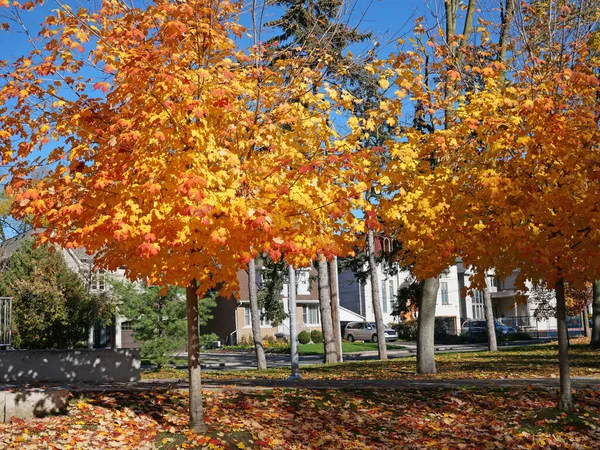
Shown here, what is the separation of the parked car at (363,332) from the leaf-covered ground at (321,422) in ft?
122

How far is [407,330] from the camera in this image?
165 feet

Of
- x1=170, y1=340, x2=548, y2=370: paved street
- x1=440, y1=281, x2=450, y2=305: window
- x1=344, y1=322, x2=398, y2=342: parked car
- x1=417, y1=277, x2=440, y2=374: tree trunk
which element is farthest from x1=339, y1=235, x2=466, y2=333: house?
x1=417, y1=277, x2=440, y2=374: tree trunk

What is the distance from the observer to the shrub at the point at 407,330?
49.8 meters

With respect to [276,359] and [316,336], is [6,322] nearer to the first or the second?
[276,359]

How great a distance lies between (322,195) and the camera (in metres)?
7.89

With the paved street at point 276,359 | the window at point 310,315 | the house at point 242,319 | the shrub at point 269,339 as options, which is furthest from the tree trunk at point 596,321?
the window at point 310,315

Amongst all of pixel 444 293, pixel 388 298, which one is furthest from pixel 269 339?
pixel 444 293

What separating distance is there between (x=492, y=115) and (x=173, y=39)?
5.22 meters

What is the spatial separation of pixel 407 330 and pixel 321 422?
42.1 m

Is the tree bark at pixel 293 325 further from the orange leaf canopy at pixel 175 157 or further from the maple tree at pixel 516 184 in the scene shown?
the orange leaf canopy at pixel 175 157

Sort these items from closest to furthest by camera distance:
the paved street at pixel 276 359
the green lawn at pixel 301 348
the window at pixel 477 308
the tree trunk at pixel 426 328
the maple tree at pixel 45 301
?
the tree trunk at pixel 426 328, the maple tree at pixel 45 301, the paved street at pixel 276 359, the green lawn at pixel 301 348, the window at pixel 477 308

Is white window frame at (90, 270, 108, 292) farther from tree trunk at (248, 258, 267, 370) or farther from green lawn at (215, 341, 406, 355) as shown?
green lawn at (215, 341, 406, 355)

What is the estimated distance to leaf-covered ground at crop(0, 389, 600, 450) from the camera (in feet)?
25.9

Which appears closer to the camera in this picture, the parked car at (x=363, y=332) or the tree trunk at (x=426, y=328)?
the tree trunk at (x=426, y=328)
